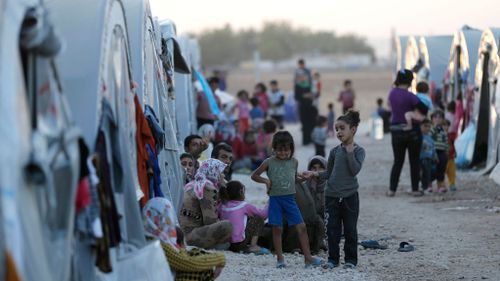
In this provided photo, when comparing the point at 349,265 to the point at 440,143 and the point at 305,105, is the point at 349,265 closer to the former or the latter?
the point at 440,143

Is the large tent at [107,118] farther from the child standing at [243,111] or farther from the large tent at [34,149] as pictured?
the child standing at [243,111]

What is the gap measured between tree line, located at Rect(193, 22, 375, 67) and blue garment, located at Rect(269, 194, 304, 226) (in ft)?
298

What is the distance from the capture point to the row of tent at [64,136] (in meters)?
5.48

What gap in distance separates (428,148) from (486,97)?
406cm

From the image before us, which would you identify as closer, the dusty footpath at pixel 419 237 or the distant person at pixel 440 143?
the dusty footpath at pixel 419 237

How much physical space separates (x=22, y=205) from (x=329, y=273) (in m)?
4.24

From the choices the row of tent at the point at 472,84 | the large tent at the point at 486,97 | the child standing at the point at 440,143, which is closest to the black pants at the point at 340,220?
the row of tent at the point at 472,84

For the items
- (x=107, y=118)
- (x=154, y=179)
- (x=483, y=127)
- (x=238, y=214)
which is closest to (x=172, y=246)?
(x=154, y=179)

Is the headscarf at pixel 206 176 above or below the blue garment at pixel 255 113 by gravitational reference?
above

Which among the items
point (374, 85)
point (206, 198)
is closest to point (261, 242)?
point (206, 198)

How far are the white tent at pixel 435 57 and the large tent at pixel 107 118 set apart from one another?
17214mm

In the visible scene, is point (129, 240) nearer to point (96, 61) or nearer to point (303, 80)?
point (96, 61)

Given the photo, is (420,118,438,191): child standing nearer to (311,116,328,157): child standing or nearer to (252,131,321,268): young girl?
(311,116,328,157): child standing

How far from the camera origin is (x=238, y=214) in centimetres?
1052
